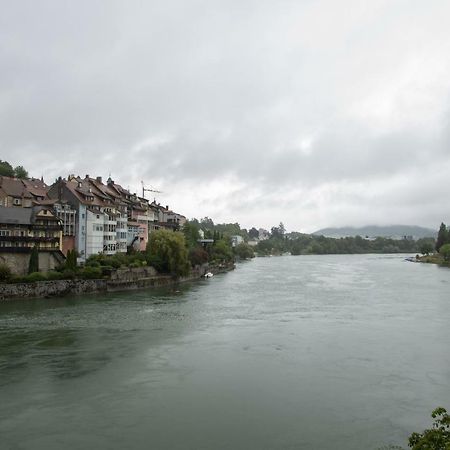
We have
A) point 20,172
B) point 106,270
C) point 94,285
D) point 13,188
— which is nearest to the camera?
point 94,285

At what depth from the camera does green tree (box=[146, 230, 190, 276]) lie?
188ft

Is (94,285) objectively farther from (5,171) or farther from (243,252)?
(243,252)

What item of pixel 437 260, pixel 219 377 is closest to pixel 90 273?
pixel 219 377

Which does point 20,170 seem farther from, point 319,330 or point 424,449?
point 424,449

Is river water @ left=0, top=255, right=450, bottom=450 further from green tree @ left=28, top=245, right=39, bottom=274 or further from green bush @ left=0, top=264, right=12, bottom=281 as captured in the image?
green tree @ left=28, top=245, right=39, bottom=274

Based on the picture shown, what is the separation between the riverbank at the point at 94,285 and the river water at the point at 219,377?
563 cm

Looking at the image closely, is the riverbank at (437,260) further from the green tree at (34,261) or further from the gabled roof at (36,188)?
the green tree at (34,261)

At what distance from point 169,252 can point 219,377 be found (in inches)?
1511

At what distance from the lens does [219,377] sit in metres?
19.3

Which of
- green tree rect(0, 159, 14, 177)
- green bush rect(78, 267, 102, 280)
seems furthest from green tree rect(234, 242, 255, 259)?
green bush rect(78, 267, 102, 280)

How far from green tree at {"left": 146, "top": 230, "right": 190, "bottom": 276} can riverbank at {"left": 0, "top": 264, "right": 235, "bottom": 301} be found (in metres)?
1.25

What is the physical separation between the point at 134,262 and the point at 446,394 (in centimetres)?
4025

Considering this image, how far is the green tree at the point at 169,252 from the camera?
57344 mm

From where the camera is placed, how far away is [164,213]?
86.6 metres
